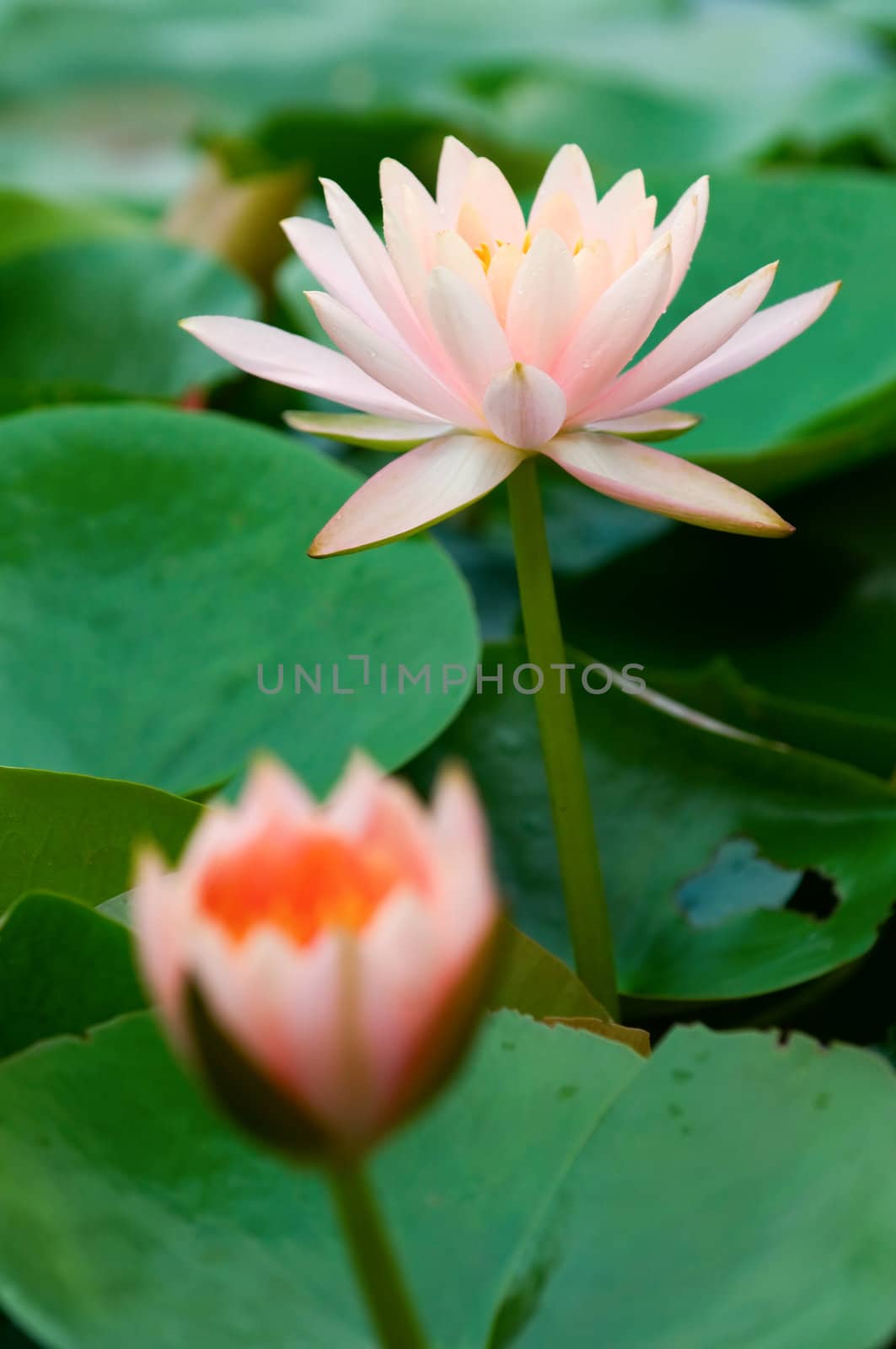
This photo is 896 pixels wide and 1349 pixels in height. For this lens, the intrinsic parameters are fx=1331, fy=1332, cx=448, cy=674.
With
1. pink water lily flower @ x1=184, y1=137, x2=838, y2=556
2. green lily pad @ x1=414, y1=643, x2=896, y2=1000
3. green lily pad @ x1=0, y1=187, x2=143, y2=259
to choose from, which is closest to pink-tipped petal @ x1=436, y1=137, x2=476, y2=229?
pink water lily flower @ x1=184, y1=137, x2=838, y2=556

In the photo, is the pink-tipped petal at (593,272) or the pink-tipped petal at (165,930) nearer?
the pink-tipped petal at (165,930)

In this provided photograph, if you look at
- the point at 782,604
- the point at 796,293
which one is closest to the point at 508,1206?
the point at 782,604

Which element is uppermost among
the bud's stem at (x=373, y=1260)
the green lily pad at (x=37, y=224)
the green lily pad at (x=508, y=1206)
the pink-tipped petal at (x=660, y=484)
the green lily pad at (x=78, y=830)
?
the green lily pad at (x=37, y=224)

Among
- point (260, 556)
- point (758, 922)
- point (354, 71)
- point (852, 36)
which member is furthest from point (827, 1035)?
point (852, 36)

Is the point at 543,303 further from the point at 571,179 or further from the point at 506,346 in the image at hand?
the point at 571,179

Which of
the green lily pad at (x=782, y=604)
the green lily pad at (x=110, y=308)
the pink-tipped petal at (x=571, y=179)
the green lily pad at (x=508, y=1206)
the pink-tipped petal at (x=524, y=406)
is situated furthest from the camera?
the green lily pad at (x=110, y=308)

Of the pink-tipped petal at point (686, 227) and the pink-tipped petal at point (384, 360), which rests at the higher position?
the pink-tipped petal at point (686, 227)

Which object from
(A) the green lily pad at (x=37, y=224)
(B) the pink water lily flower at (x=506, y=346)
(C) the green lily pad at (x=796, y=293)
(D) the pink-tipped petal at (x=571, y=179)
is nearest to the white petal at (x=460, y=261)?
(B) the pink water lily flower at (x=506, y=346)

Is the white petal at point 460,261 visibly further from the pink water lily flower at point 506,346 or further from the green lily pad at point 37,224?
the green lily pad at point 37,224

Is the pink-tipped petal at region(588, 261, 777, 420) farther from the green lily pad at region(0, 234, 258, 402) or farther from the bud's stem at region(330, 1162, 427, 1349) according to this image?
the green lily pad at region(0, 234, 258, 402)
